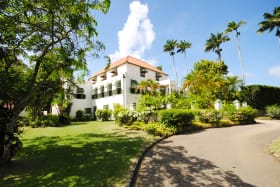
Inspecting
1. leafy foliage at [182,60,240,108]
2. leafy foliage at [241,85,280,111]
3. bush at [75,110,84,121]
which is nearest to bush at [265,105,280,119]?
leafy foliage at [241,85,280,111]

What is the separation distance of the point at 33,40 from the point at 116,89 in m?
20.1

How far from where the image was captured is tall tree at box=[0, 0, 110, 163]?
6.77m

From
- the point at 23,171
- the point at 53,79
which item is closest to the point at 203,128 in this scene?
the point at 53,79

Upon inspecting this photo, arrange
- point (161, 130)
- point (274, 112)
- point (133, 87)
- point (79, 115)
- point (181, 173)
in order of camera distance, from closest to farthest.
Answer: point (181, 173) → point (161, 130) → point (274, 112) → point (133, 87) → point (79, 115)

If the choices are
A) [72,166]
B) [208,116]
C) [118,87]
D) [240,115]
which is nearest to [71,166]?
[72,166]

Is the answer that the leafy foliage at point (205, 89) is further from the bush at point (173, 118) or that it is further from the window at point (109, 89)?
the window at point (109, 89)

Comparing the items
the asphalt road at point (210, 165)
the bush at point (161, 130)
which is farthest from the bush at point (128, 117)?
the asphalt road at point (210, 165)

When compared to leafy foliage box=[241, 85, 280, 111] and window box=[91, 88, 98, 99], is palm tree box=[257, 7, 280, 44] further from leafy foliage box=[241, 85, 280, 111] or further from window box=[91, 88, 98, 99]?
window box=[91, 88, 98, 99]

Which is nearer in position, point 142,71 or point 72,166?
point 72,166

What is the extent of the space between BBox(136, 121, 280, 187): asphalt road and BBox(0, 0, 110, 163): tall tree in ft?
17.0

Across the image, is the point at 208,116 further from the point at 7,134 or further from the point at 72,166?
the point at 7,134

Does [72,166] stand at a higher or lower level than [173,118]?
lower

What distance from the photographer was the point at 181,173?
6152 millimetres

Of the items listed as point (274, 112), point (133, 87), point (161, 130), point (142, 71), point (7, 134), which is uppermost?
point (142, 71)
